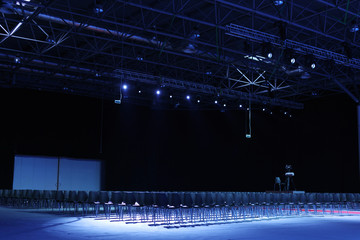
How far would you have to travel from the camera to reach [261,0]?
12.8 m

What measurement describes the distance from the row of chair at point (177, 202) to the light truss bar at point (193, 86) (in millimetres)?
5860

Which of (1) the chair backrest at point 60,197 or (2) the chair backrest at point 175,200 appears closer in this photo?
(2) the chair backrest at point 175,200

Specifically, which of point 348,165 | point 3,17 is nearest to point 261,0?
point 3,17

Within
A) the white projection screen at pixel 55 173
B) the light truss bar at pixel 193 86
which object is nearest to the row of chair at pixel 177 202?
the white projection screen at pixel 55 173

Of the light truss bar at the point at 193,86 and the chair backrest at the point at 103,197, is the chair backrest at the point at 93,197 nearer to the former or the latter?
the chair backrest at the point at 103,197

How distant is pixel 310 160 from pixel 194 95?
24.0 feet

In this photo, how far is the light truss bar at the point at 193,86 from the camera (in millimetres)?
18203

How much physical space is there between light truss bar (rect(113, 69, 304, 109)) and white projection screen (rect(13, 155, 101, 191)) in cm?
671

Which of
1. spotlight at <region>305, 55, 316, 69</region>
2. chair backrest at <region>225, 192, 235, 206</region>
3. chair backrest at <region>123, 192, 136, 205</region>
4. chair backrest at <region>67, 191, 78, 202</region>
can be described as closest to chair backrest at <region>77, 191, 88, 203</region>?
chair backrest at <region>67, 191, 78, 202</region>

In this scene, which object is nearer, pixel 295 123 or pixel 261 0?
pixel 261 0

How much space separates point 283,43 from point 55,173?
45.7ft

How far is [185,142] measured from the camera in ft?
82.3

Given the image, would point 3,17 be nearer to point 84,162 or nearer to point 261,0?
point 261,0

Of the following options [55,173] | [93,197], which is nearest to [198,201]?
[93,197]
